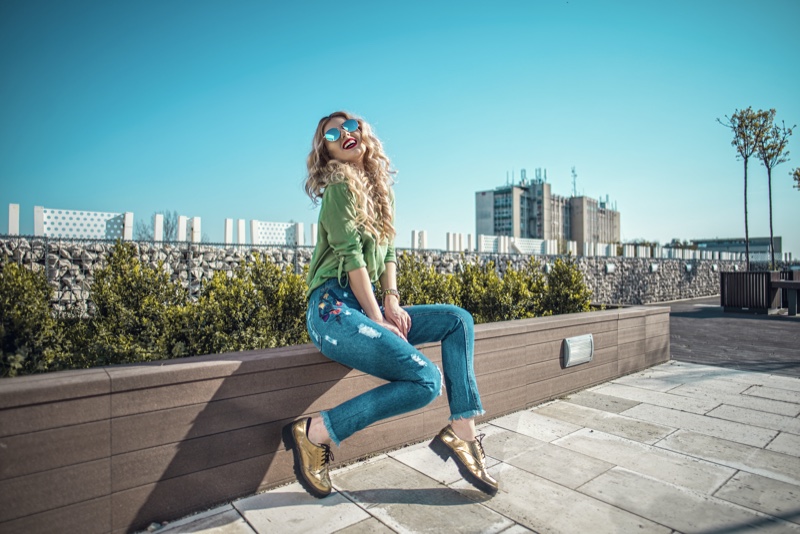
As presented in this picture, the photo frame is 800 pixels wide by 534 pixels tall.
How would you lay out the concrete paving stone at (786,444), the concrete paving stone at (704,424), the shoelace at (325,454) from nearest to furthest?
1. the shoelace at (325,454)
2. the concrete paving stone at (786,444)
3. the concrete paving stone at (704,424)

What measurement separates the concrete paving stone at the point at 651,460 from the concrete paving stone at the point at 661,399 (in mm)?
1077

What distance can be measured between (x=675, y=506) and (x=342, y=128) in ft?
7.94

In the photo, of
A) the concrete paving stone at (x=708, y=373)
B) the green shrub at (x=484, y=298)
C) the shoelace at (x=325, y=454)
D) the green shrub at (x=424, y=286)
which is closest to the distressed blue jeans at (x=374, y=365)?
the shoelace at (x=325, y=454)

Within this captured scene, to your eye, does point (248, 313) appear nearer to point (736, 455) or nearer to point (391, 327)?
point (391, 327)

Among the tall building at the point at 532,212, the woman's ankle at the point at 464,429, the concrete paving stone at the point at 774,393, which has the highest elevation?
the tall building at the point at 532,212

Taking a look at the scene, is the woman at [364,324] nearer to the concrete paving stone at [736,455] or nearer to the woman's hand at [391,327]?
the woman's hand at [391,327]

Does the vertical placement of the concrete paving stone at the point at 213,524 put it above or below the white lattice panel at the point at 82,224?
below

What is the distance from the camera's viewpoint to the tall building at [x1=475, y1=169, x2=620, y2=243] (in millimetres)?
113500

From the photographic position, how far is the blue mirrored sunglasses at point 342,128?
2.25 meters

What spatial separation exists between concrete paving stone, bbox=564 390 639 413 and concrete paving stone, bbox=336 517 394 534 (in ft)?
7.75

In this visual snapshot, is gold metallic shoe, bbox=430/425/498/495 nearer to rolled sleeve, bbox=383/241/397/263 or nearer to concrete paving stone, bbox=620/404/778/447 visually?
rolled sleeve, bbox=383/241/397/263

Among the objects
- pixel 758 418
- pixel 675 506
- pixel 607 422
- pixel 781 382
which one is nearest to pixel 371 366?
pixel 675 506

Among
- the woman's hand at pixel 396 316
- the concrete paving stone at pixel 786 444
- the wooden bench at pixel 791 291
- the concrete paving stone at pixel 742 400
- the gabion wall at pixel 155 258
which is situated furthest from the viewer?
the wooden bench at pixel 791 291

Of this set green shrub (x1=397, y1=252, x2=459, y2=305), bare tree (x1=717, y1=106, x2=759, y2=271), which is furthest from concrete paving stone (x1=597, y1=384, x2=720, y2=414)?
bare tree (x1=717, y1=106, x2=759, y2=271)
